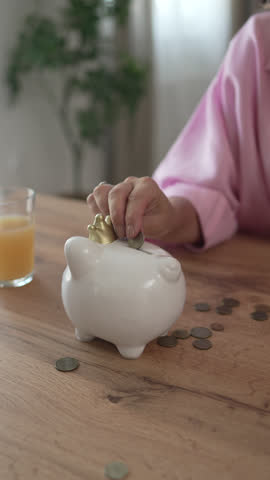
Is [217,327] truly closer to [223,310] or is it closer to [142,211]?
[223,310]

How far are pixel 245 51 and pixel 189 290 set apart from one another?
2.02ft

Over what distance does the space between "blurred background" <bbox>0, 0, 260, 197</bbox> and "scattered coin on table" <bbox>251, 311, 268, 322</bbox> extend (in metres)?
2.08

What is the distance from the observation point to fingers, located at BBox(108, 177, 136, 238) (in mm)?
709

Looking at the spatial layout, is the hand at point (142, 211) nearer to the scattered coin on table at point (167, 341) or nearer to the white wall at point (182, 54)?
the scattered coin on table at point (167, 341)

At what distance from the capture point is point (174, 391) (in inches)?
22.7

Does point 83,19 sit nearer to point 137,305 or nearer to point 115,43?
point 115,43

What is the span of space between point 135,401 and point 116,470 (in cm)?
11

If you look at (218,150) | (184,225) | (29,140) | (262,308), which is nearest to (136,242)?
(262,308)

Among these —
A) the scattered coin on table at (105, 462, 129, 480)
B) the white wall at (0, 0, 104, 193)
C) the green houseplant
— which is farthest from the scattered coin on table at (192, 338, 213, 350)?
the white wall at (0, 0, 104, 193)

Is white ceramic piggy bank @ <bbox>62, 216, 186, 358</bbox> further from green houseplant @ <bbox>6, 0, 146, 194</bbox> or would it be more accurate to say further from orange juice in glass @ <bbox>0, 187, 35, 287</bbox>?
green houseplant @ <bbox>6, 0, 146, 194</bbox>

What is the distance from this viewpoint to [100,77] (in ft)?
8.79

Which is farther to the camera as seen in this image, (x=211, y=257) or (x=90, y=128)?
(x=90, y=128)

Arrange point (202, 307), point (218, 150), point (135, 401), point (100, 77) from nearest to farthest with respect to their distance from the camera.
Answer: point (135, 401), point (202, 307), point (218, 150), point (100, 77)

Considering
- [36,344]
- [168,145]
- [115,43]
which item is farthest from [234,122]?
[115,43]
